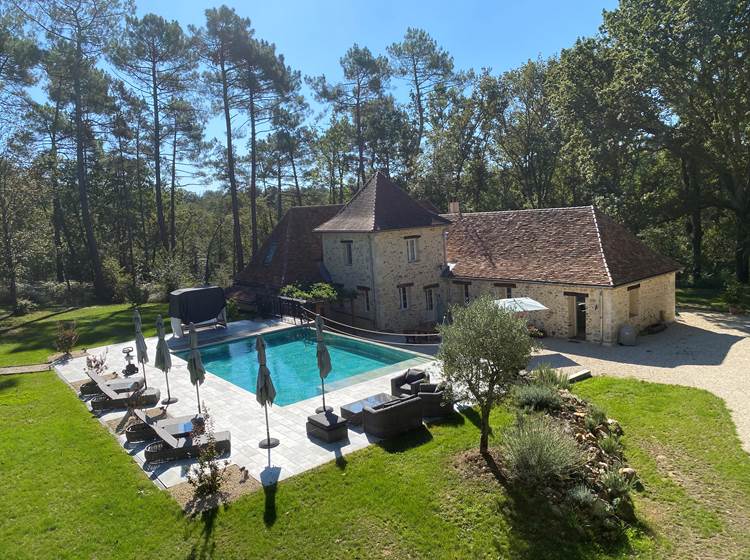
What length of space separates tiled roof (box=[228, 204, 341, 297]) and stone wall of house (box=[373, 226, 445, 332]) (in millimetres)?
4126

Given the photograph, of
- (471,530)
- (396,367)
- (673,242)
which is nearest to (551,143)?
(673,242)

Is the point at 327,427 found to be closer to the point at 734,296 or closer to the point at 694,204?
the point at 734,296

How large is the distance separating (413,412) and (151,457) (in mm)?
5493

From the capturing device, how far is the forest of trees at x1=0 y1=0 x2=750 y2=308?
2672 cm

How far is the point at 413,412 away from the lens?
37.2ft

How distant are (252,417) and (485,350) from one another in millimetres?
6488

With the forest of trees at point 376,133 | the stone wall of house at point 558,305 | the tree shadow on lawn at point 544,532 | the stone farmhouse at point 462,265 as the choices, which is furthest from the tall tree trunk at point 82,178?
the tree shadow on lawn at point 544,532

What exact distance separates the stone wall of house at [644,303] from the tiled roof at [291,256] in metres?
13.6

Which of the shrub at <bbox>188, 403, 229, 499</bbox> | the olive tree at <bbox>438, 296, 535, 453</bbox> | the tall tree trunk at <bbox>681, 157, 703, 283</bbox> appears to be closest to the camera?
the shrub at <bbox>188, 403, 229, 499</bbox>

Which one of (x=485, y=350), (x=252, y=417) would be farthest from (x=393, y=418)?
(x=252, y=417)

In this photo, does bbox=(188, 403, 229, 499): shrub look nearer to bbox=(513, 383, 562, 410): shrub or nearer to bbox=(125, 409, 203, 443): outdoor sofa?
bbox=(125, 409, 203, 443): outdoor sofa

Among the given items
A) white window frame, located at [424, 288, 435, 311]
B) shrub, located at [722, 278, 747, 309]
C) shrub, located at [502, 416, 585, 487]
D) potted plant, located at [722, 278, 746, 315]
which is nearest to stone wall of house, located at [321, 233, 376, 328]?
white window frame, located at [424, 288, 435, 311]

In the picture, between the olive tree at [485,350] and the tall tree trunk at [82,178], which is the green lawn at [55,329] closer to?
the tall tree trunk at [82,178]

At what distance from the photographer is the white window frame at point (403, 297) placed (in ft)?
78.7
